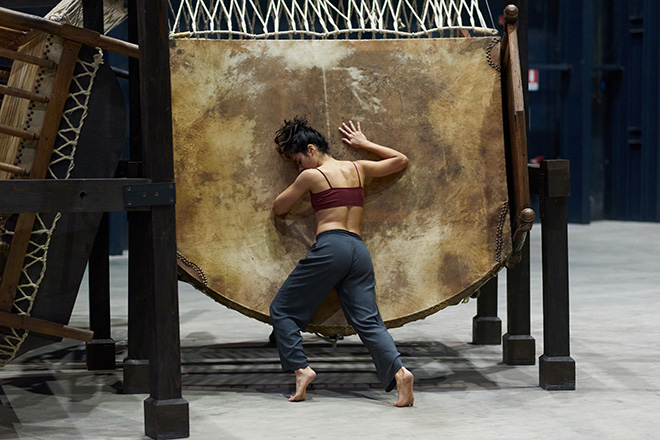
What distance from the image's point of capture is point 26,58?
4.06m

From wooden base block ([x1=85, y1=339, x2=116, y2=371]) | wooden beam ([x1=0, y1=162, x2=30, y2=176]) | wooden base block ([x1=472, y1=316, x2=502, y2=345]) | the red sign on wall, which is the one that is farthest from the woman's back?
the red sign on wall

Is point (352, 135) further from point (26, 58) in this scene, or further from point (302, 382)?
point (26, 58)

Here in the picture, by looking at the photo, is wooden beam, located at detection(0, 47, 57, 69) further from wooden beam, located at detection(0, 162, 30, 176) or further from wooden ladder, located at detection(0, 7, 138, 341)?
wooden beam, located at detection(0, 162, 30, 176)

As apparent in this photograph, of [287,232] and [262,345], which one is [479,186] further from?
[262,345]

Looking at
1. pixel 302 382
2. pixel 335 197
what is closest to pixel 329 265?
pixel 335 197

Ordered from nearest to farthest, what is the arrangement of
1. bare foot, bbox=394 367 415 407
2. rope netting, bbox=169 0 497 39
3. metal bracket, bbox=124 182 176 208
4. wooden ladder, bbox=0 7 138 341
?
metal bracket, bbox=124 182 176 208
wooden ladder, bbox=0 7 138 341
bare foot, bbox=394 367 415 407
rope netting, bbox=169 0 497 39

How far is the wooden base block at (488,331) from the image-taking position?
617 cm

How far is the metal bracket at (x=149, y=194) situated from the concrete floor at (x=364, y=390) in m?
1.00

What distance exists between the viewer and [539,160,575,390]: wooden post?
15.5 ft

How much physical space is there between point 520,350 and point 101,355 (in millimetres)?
2461

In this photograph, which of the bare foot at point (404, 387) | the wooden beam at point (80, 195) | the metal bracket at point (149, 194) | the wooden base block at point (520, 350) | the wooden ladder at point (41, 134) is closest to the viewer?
the wooden beam at point (80, 195)

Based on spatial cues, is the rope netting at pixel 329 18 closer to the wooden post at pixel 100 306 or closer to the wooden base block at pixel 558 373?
the wooden post at pixel 100 306

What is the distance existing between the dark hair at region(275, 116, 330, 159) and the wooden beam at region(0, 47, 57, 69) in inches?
47.6

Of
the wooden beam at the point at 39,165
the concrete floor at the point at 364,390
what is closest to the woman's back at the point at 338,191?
the concrete floor at the point at 364,390
